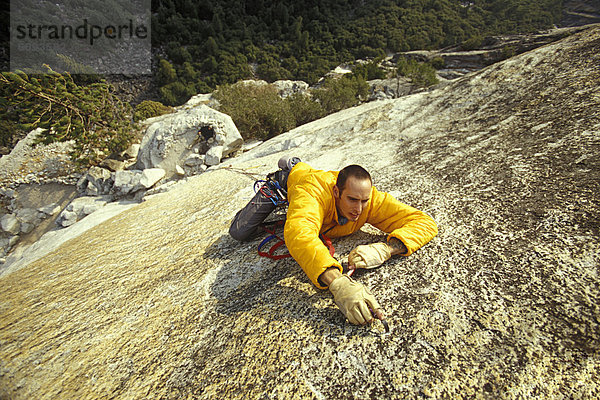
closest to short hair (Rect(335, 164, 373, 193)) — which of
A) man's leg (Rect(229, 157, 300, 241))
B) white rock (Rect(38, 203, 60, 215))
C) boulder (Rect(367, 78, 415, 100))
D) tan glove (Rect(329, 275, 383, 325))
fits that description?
tan glove (Rect(329, 275, 383, 325))

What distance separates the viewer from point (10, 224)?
31.1 ft

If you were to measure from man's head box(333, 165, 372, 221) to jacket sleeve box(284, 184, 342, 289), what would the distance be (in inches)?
9.5

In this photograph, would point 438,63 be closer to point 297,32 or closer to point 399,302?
point 297,32

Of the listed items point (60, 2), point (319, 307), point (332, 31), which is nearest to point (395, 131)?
point (319, 307)

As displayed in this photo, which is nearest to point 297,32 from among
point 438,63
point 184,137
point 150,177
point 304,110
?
point 438,63

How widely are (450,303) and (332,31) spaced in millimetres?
81892

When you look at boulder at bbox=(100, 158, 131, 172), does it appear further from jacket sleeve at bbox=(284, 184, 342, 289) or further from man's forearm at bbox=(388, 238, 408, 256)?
man's forearm at bbox=(388, 238, 408, 256)

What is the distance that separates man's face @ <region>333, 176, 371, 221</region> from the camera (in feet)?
6.85

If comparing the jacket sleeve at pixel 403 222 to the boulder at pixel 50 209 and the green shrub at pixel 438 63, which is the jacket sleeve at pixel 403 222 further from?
the green shrub at pixel 438 63

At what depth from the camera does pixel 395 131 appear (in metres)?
5.42

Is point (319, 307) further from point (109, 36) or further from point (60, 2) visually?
point (60, 2)

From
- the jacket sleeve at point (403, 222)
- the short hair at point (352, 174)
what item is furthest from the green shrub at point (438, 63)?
the short hair at point (352, 174)

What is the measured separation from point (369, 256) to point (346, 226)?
0.51 meters

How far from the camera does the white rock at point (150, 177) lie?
8.25 metres
